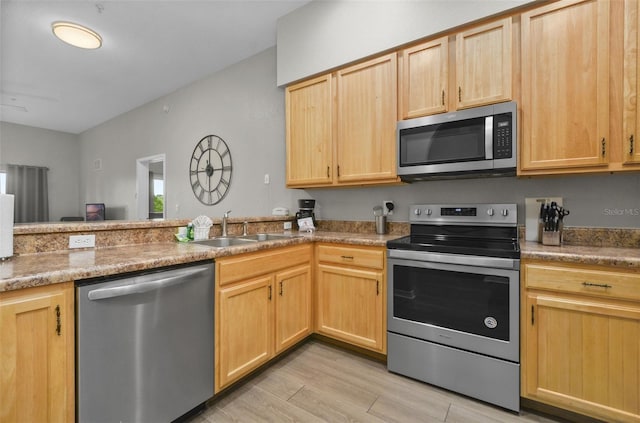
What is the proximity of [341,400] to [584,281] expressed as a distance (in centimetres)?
146

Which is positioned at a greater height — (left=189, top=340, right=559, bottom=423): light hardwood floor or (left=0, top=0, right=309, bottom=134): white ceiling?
(left=0, top=0, right=309, bottom=134): white ceiling

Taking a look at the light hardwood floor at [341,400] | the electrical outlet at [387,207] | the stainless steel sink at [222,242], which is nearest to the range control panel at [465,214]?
the electrical outlet at [387,207]

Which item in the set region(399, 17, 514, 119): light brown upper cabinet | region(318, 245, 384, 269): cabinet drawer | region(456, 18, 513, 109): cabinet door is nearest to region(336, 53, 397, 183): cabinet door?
region(399, 17, 514, 119): light brown upper cabinet

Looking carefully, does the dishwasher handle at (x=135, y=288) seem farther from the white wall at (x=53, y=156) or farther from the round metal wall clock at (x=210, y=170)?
the white wall at (x=53, y=156)

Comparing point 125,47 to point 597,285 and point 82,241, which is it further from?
point 597,285

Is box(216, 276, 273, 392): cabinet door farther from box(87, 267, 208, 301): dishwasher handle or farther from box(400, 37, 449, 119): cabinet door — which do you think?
box(400, 37, 449, 119): cabinet door

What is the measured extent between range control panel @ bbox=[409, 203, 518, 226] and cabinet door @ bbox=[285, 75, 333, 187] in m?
0.84

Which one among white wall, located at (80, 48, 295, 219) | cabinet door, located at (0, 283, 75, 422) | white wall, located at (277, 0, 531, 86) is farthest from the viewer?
white wall, located at (80, 48, 295, 219)

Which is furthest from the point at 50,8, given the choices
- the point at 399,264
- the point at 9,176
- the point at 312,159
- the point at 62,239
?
the point at 9,176

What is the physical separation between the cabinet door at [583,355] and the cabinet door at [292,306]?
4.70ft

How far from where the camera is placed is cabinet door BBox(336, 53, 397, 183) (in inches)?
88.5

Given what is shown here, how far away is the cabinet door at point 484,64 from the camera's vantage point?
5.93ft

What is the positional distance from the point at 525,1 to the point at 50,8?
3.93m

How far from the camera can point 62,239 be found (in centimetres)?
155
